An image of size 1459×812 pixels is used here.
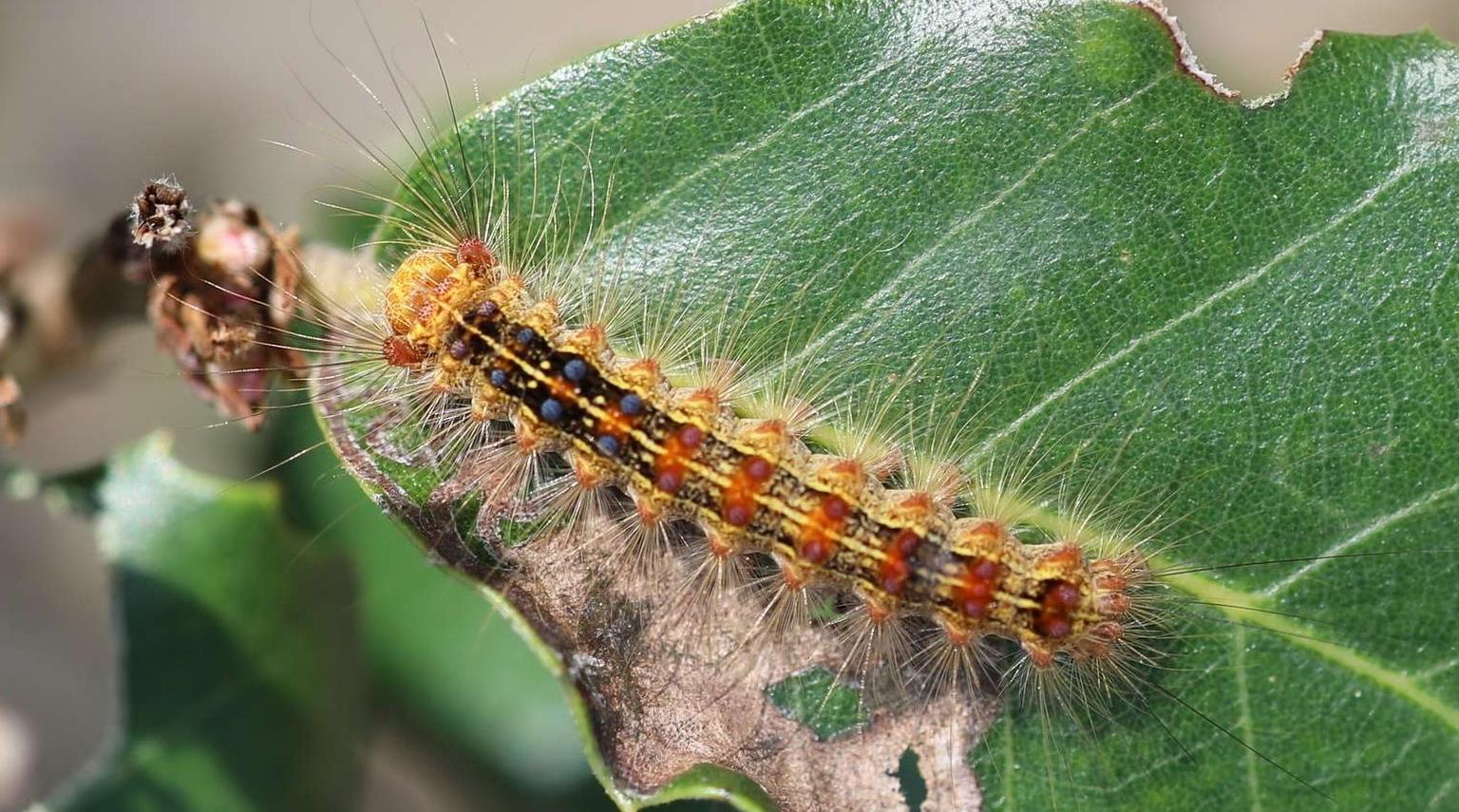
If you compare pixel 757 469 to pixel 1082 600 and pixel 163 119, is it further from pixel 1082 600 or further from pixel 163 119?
pixel 163 119

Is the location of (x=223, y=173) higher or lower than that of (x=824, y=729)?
higher

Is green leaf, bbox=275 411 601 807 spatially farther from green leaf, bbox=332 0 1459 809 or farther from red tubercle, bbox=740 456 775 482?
red tubercle, bbox=740 456 775 482

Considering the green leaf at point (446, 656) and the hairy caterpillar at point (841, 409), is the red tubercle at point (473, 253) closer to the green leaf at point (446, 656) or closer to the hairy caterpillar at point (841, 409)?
the hairy caterpillar at point (841, 409)

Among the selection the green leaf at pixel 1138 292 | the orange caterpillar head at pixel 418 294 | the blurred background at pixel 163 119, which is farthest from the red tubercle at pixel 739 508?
the blurred background at pixel 163 119

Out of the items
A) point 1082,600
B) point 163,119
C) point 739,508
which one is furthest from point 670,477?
point 163,119

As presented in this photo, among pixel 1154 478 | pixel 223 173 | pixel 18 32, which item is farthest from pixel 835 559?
pixel 18 32

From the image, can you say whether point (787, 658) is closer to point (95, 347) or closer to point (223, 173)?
point (95, 347)

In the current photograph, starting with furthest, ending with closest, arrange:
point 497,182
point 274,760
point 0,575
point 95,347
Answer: point 0,575
point 274,760
point 95,347
point 497,182
